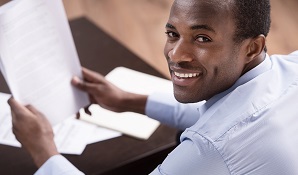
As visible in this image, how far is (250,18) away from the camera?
1.08m

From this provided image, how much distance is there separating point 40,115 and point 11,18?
0.27 meters

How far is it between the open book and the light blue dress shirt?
47cm

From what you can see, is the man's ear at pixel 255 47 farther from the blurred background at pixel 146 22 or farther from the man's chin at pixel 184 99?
the blurred background at pixel 146 22

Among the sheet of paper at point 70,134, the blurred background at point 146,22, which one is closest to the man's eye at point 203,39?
the sheet of paper at point 70,134

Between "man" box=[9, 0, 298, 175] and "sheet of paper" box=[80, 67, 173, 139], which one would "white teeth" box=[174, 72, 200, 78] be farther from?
"sheet of paper" box=[80, 67, 173, 139]

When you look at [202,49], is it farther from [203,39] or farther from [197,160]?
[197,160]

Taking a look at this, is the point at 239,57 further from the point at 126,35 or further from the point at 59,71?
the point at 126,35

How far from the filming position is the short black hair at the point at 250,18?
3.47 ft

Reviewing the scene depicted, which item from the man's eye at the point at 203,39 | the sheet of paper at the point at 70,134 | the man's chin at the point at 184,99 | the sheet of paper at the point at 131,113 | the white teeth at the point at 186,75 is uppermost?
the man's eye at the point at 203,39

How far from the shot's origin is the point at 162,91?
1.71 m

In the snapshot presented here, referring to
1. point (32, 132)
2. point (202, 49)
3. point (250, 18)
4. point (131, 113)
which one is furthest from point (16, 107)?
point (250, 18)

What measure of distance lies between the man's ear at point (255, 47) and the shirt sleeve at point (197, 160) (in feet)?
0.73

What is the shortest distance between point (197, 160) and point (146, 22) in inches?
110

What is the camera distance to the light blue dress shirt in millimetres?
1036
